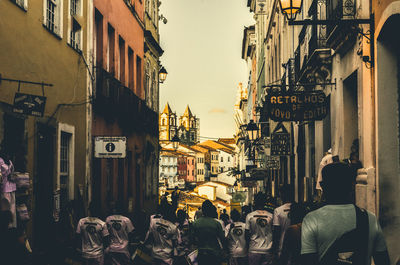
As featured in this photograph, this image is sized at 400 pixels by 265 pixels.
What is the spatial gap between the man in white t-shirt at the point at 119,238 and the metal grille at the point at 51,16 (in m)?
4.61

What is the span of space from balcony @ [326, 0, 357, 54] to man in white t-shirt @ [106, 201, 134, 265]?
533cm

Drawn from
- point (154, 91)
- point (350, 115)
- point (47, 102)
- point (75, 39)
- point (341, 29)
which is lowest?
point (350, 115)

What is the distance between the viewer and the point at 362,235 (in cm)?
465

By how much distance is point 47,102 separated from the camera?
14.4 meters

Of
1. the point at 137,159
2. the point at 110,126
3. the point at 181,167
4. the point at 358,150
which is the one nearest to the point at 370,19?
the point at 358,150

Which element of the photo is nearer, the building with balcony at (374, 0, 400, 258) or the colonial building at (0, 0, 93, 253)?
the building with balcony at (374, 0, 400, 258)

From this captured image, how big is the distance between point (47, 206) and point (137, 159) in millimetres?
13737

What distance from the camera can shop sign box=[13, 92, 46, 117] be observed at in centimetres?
1097

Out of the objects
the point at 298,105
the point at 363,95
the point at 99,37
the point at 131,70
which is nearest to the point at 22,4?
the point at 298,105

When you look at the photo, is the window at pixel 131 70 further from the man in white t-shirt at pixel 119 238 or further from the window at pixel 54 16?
the man in white t-shirt at pixel 119 238

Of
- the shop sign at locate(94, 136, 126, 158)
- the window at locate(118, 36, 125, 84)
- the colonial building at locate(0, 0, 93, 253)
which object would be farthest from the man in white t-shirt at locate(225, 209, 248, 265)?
the window at locate(118, 36, 125, 84)

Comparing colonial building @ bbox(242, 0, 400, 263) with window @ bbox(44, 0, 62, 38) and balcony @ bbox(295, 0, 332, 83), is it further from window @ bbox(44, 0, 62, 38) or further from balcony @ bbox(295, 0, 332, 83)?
window @ bbox(44, 0, 62, 38)

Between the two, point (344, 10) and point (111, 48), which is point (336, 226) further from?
point (111, 48)

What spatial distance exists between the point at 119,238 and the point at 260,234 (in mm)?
2619
